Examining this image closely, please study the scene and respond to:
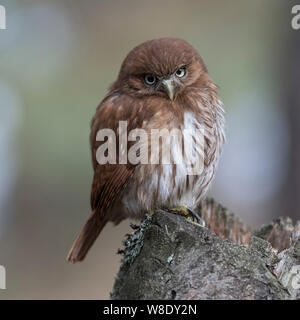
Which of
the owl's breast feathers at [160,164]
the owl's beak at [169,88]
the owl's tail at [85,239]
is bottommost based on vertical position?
the owl's tail at [85,239]

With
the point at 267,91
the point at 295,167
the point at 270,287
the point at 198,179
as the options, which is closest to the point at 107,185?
the point at 198,179

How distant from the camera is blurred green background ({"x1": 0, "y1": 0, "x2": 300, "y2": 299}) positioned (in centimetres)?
Answer: 949

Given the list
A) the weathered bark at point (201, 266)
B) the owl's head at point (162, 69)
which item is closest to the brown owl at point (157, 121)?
the owl's head at point (162, 69)

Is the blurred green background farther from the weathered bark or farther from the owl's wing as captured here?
the weathered bark

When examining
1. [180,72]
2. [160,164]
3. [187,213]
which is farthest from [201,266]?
[180,72]

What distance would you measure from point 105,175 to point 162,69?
3.25 ft

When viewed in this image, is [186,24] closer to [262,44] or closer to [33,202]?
[262,44]

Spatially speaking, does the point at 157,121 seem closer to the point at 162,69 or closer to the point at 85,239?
the point at 162,69

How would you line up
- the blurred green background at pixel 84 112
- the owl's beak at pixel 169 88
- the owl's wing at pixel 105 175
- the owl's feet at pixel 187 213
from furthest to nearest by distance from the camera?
the blurred green background at pixel 84 112 → the owl's wing at pixel 105 175 → the owl's beak at pixel 169 88 → the owl's feet at pixel 187 213

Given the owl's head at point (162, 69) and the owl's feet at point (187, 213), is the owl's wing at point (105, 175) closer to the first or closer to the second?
the owl's head at point (162, 69)

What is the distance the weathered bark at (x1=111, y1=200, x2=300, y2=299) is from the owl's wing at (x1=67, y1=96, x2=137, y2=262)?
1.20 meters

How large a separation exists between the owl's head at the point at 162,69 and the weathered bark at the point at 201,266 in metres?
1.48

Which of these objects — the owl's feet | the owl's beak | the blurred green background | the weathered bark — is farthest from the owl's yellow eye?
the blurred green background

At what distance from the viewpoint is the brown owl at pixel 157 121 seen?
14.5 feet
